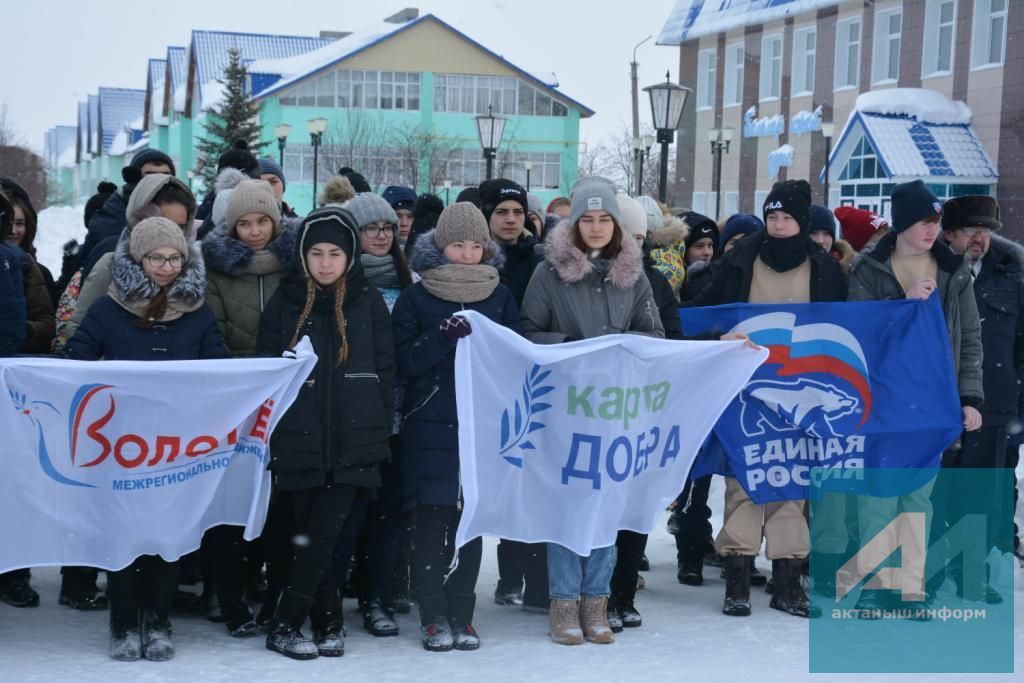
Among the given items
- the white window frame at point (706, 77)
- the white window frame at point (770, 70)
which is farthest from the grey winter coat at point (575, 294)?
the white window frame at point (706, 77)

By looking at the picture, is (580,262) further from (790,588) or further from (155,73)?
(155,73)

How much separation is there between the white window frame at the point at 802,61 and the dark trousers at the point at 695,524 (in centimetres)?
2762

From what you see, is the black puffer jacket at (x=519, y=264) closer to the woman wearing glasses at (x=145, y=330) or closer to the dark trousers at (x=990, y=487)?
the woman wearing glasses at (x=145, y=330)

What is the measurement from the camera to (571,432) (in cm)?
551

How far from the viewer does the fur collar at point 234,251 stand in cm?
555

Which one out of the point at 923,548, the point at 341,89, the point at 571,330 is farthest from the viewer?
the point at 341,89

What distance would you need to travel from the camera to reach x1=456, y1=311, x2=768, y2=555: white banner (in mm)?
5324

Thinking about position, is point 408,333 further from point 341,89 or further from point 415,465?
point 341,89

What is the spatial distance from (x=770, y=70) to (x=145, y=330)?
31393 millimetres

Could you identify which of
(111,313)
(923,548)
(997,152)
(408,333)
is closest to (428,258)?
(408,333)

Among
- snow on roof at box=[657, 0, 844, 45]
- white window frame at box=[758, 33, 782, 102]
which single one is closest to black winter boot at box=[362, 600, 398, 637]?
snow on roof at box=[657, 0, 844, 45]

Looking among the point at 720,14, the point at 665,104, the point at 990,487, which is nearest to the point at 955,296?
the point at 990,487

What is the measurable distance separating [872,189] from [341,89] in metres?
31.1

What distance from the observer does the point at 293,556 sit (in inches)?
217
